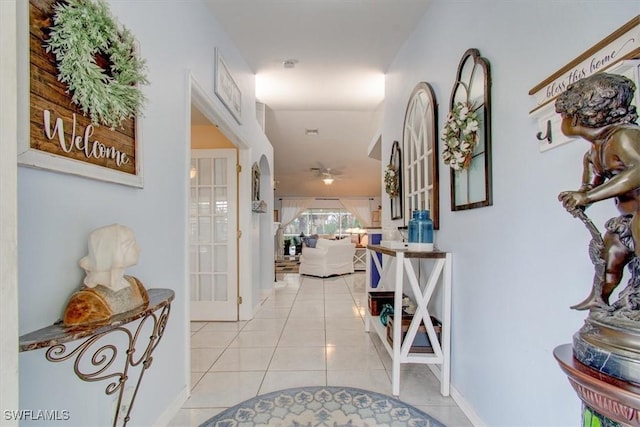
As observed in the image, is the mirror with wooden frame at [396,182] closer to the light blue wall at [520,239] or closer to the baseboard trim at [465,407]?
the light blue wall at [520,239]

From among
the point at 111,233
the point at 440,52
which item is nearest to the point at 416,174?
the point at 440,52

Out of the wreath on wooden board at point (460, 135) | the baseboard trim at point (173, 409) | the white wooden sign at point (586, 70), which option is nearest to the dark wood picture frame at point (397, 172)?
the wreath on wooden board at point (460, 135)

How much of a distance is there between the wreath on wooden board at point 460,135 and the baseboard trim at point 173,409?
205 cm

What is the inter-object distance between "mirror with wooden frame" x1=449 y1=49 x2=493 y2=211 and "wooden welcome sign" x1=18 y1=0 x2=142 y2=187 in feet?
5.46

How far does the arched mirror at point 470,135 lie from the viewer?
1575 millimetres

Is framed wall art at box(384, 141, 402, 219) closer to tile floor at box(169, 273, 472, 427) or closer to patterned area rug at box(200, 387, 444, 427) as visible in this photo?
tile floor at box(169, 273, 472, 427)

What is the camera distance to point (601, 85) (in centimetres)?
64

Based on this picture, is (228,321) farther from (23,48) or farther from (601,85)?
(601,85)

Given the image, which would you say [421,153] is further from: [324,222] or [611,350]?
[324,222]

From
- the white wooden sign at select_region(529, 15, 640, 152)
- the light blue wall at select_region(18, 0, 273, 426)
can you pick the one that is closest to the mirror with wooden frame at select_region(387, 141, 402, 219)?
the light blue wall at select_region(18, 0, 273, 426)

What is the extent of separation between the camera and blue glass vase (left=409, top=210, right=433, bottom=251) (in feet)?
6.80

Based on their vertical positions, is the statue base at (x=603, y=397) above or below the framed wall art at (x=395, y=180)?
below

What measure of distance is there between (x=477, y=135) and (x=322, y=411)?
171 cm

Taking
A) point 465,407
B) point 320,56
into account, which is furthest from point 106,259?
point 320,56
